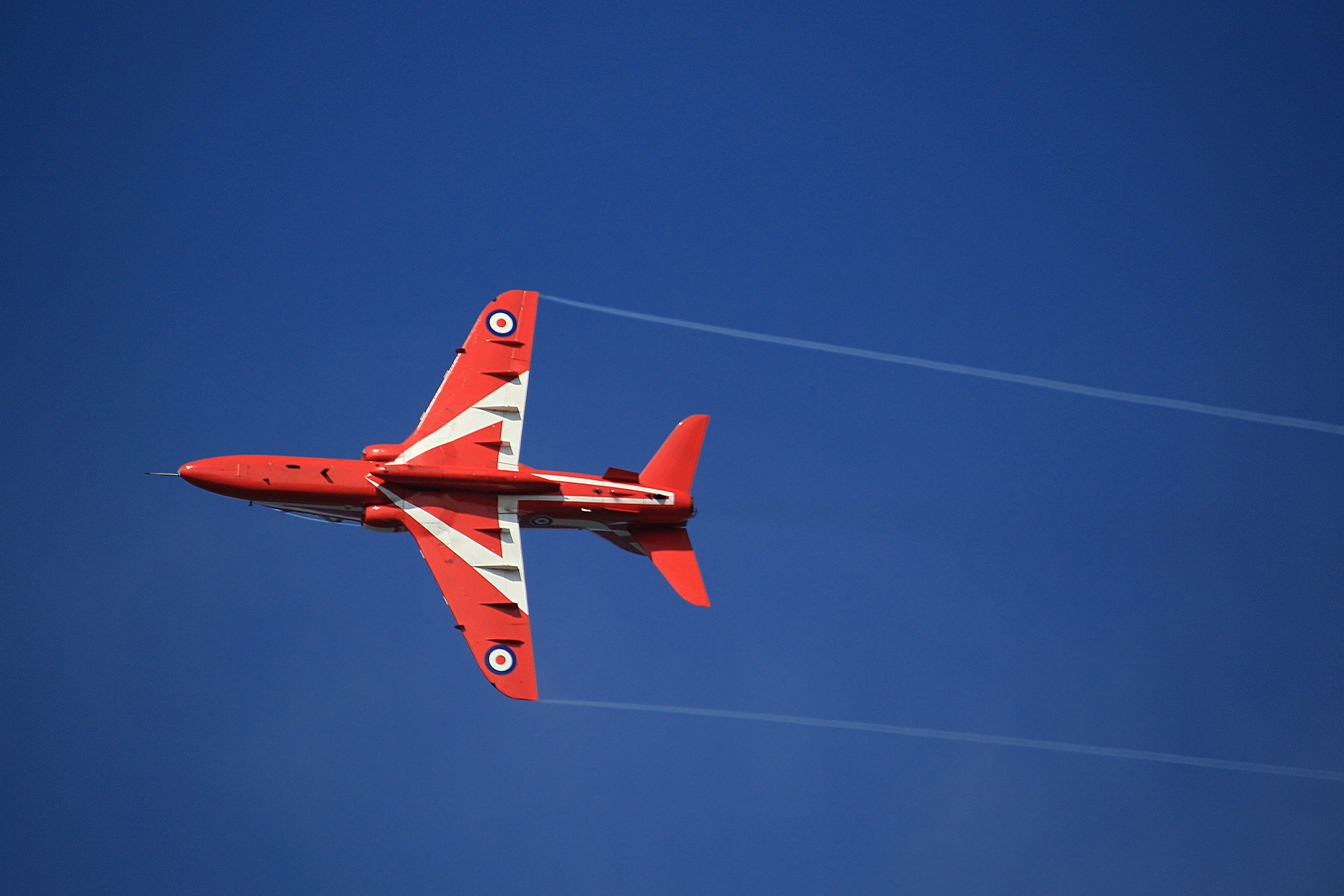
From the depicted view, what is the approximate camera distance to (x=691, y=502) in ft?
156

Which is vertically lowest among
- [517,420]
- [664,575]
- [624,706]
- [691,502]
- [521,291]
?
[624,706]

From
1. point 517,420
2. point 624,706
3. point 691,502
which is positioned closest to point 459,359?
point 517,420

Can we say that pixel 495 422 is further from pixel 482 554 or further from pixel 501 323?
pixel 482 554

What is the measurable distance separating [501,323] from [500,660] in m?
13.8

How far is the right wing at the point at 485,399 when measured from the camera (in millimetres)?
46312

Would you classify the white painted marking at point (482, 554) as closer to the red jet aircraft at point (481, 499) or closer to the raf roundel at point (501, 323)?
the red jet aircraft at point (481, 499)

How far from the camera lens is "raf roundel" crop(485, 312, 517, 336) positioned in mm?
49025

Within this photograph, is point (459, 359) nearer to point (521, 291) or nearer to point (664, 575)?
point (521, 291)

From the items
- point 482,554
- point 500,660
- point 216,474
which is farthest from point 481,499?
point 216,474

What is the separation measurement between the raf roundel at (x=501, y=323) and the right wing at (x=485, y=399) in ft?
0.09

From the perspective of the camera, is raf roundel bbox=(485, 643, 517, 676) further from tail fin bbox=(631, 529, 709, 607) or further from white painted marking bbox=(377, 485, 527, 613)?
tail fin bbox=(631, 529, 709, 607)

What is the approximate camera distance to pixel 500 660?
1747 inches

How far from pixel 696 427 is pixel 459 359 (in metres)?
9.98

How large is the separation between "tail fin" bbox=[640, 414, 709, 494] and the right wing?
5.54 metres
